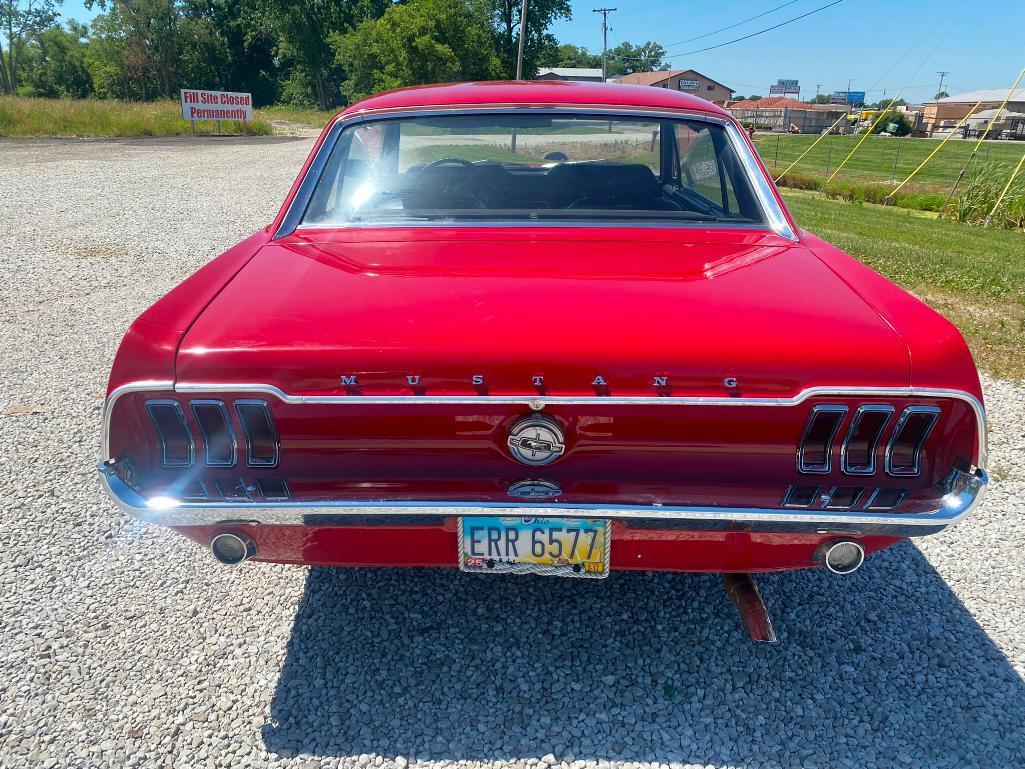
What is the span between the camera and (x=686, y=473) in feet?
6.03

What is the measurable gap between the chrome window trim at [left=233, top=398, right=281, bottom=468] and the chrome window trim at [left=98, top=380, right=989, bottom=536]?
4 centimetres

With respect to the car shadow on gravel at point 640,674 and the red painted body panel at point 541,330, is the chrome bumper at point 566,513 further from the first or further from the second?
the car shadow on gravel at point 640,674

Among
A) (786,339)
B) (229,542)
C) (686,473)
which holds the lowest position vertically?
(229,542)

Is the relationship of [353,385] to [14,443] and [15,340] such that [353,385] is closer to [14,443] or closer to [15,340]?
[14,443]

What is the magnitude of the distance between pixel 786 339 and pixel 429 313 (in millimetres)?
880

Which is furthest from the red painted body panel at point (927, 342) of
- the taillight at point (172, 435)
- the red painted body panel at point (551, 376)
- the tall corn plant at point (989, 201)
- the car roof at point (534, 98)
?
the tall corn plant at point (989, 201)

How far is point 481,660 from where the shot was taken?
2264 millimetres

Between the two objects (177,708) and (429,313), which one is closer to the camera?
(429,313)

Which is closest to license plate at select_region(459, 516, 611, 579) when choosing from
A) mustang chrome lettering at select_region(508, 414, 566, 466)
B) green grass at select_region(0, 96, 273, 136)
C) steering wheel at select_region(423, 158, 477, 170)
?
mustang chrome lettering at select_region(508, 414, 566, 466)

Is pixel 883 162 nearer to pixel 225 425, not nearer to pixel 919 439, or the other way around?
pixel 919 439

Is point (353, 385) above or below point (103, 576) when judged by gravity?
above

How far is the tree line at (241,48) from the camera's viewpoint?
49.8 meters

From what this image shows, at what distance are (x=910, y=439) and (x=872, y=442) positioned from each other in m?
0.10

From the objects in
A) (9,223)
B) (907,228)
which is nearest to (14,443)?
(9,223)
